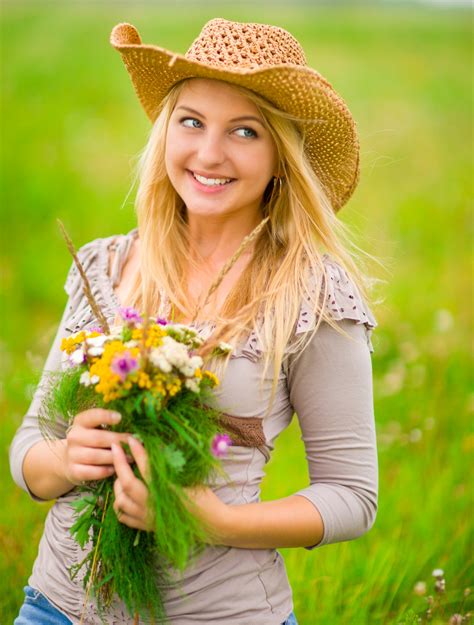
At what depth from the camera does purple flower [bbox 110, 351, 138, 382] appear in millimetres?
1822

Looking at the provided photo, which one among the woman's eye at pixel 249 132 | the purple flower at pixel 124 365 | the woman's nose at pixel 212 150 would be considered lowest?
the purple flower at pixel 124 365

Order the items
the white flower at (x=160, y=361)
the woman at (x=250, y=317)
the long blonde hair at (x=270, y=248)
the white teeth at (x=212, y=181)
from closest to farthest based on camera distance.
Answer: the white flower at (x=160, y=361)
the woman at (x=250, y=317)
the long blonde hair at (x=270, y=248)
the white teeth at (x=212, y=181)

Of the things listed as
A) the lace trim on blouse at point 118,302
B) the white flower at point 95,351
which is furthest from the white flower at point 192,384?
the lace trim on blouse at point 118,302

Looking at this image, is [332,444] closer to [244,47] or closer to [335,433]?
[335,433]

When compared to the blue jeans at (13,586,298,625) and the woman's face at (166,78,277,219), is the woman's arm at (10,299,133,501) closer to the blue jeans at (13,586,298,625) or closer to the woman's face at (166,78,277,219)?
the blue jeans at (13,586,298,625)

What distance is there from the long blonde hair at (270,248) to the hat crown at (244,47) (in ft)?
0.30

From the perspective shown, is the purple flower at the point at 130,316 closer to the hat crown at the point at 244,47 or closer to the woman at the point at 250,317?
the woman at the point at 250,317

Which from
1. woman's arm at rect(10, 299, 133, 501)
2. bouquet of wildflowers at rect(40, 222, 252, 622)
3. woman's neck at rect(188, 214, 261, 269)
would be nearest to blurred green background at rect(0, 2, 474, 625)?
woman's arm at rect(10, 299, 133, 501)

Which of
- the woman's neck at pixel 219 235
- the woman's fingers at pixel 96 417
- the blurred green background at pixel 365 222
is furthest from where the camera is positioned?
the blurred green background at pixel 365 222

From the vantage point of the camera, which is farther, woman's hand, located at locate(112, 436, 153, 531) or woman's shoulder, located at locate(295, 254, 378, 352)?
woman's shoulder, located at locate(295, 254, 378, 352)

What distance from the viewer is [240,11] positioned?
12.1 m

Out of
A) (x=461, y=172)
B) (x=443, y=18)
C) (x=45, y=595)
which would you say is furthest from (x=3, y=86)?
(x=45, y=595)

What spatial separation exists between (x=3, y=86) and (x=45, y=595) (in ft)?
27.8

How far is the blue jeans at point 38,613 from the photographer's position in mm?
2277
